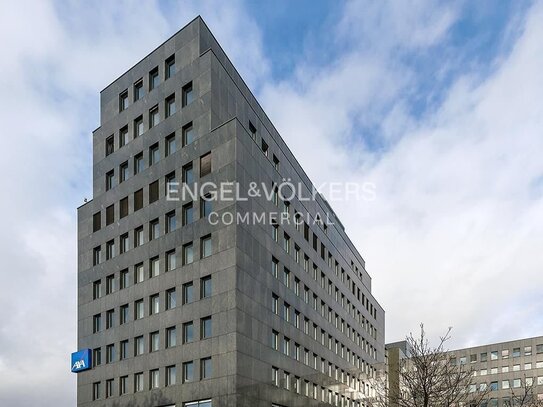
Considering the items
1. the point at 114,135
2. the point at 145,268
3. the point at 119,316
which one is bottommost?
the point at 119,316

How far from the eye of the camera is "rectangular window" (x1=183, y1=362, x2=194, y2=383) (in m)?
41.2

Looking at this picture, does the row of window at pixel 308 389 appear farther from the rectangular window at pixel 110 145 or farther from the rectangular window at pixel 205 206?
the rectangular window at pixel 110 145

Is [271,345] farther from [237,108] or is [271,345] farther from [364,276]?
[364,276]

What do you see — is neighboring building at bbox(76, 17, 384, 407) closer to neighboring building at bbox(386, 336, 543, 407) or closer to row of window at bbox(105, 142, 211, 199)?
row of window at bbox(105, 142, 211, 199)

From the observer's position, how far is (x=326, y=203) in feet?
232

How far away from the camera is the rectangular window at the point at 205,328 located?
4117cm

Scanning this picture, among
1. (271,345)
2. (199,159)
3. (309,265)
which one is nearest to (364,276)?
(309,265)

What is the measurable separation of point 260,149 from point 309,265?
1557 cm

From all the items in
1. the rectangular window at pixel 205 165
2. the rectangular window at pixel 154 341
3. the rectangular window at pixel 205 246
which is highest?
the rectangular window at pixel 205 165

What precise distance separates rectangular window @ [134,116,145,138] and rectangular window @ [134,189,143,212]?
16.9ft

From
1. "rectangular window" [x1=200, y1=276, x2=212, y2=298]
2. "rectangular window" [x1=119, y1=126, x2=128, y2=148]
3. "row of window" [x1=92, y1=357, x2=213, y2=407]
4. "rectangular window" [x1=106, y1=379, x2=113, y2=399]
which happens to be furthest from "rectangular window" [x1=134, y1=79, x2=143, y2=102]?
"rectangular window" [x1=106, y1=379, x2=113, y2=399]

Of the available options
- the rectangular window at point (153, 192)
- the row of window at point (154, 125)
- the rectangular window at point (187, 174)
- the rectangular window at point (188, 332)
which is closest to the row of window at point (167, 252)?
the rectangular window at point (153, 192)

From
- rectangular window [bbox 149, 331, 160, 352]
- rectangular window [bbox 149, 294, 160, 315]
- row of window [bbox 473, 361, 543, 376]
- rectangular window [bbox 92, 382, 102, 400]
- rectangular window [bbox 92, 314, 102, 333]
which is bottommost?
row of window [bbox 473, 361, 543, 376]

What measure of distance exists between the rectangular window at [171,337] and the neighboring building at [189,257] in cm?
15
